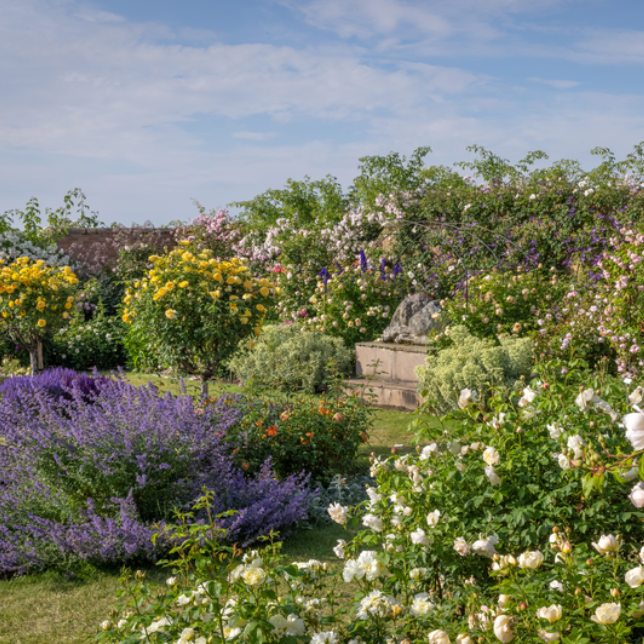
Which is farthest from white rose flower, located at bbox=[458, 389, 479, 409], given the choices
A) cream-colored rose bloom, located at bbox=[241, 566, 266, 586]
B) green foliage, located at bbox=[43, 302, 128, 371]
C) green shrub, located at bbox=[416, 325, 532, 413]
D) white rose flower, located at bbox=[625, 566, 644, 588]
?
green foliage, located at bbox=[43, 302, 128, 371]

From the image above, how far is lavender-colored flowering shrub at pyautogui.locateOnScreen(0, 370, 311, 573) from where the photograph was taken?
10.2ft

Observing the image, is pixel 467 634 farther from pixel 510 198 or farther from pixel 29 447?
pixel 510 198

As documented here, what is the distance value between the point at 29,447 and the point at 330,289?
6748mm

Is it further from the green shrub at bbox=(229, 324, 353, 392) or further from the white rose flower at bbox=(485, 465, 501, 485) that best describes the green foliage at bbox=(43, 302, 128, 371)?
the white rose flower at bbox=(485, 465, 501, 485)

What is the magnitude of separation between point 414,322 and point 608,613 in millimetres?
6683

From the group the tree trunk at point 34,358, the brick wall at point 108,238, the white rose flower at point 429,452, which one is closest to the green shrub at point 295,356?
the tree trunk at point 34,358

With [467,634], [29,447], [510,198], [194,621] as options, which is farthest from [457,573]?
[510,198]

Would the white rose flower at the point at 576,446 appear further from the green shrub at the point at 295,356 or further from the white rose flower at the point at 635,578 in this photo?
the green shrub at the point at 295,356

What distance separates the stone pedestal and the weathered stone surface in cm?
23

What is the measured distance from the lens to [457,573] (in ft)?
6.97

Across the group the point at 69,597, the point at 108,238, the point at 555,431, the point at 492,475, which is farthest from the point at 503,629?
the point at 108,238

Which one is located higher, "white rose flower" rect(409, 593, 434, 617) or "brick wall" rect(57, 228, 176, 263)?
"brick wall" rect(57, 228, 176, 263)

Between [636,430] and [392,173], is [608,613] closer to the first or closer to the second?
[636,430]

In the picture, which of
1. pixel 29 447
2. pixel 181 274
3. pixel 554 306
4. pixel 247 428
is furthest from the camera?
pixel 554 306
